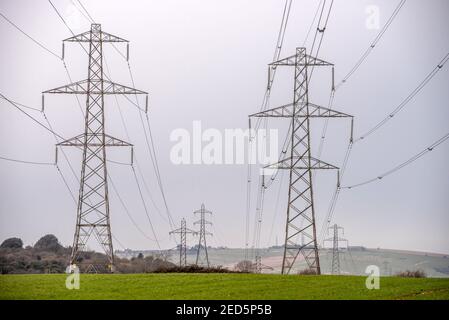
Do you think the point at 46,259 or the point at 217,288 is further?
the point at 46,259

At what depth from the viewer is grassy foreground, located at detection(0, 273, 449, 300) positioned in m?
30.1

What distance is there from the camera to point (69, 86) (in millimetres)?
50281

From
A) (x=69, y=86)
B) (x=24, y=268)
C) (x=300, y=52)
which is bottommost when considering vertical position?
(x=24, y=268)

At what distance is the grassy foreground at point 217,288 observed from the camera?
3012 cm

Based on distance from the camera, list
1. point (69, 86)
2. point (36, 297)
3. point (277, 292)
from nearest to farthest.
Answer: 1. point (36, 297)
2. point (277, 292)
3. point (69, 86)

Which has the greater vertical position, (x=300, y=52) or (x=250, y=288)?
(x=300, y=52)

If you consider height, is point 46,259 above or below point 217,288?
above

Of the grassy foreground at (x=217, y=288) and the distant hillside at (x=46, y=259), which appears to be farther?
the distant hillside at (x=46, y=259)

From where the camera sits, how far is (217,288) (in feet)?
113

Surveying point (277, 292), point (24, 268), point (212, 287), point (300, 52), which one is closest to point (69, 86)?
point (300, 52)

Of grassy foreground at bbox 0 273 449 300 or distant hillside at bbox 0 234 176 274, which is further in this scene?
distant hillside at bbox 0 234 176 274
